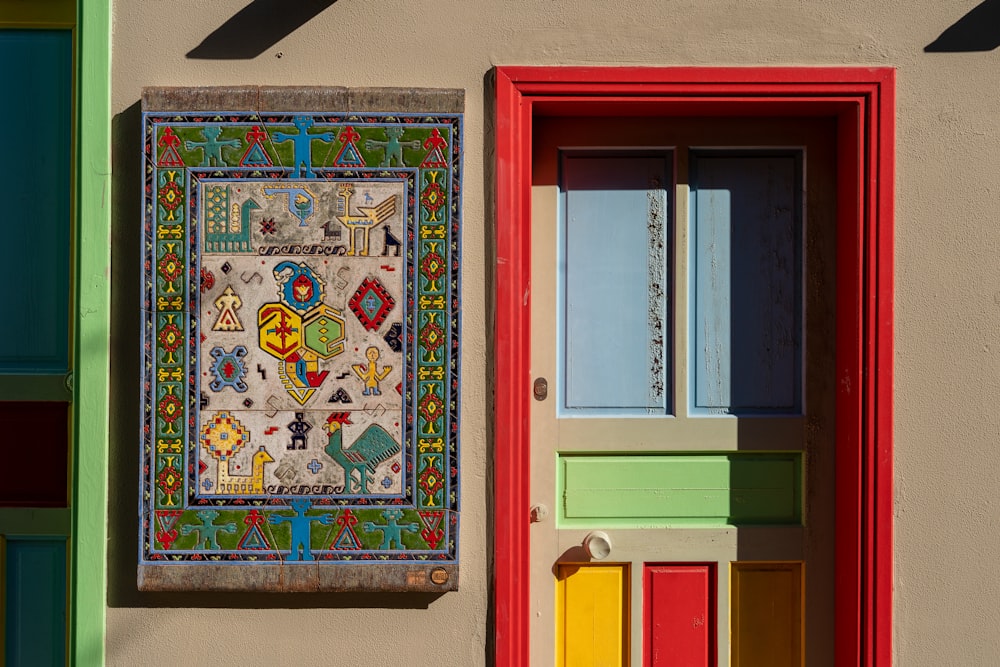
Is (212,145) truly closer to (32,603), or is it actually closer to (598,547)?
(32,603)

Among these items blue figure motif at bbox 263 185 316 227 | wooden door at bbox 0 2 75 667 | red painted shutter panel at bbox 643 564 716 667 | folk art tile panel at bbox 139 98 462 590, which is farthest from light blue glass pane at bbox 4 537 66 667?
red painted shutter panel at bbox 643 564 716 667

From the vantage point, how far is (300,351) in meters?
2.68

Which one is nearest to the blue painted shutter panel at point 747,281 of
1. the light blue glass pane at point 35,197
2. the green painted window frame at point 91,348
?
the green painted window frame at point 91,348

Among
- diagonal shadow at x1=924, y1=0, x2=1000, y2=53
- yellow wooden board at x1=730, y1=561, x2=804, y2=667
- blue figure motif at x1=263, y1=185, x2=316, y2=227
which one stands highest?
diagonal shadow at x1=924, y1=0, x2=1000, y2=53

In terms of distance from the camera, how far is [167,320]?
2.67 m

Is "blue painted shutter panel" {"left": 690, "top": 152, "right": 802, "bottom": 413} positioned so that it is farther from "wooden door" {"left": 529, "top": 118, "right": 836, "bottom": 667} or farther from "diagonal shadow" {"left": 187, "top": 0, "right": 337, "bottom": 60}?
"diagonal shadow" {"left": 187, "top": 0, "right": 337, "bottom": 60}

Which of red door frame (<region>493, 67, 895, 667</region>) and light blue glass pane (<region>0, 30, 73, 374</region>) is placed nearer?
red door frame (<region>493, 67, 895, 667</region>)

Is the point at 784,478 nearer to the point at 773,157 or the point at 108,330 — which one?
the point at 773,157

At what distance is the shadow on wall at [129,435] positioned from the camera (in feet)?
8.94

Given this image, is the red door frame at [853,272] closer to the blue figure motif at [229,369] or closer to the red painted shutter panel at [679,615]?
the red painted shutter panel at [679,615]

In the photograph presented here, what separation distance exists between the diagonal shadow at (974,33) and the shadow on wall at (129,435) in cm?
253

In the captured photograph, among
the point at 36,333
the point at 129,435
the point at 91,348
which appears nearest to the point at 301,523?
the point at 129,435

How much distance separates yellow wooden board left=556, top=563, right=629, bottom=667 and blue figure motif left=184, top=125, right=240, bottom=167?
1.85 metres

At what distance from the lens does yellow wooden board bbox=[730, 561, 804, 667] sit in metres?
2.90
